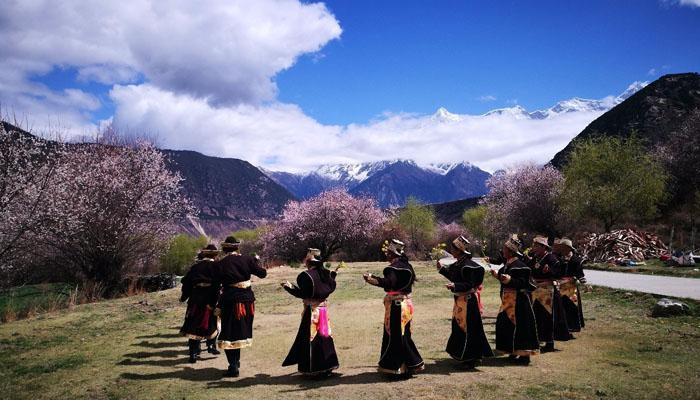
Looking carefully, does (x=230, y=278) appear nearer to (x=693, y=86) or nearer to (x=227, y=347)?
(x=227, y=347)

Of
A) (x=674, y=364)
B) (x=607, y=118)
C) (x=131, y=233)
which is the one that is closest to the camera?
(x=674, y=364)

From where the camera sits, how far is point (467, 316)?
25.7 feet

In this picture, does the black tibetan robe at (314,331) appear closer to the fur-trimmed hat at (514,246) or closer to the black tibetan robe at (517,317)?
the black tibetan robe at (517,317)

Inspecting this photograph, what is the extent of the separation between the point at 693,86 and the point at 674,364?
90524 millimetres

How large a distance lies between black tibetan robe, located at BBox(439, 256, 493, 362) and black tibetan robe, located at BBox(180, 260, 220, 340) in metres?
4.88

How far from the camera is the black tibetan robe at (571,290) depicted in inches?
388

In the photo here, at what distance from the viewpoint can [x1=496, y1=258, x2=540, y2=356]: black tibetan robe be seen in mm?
8016

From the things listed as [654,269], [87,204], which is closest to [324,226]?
[87,204]

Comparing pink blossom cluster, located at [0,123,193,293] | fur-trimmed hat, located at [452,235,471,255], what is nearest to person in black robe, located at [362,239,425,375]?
fur-trimmed hat, located at [452,235,471,255]

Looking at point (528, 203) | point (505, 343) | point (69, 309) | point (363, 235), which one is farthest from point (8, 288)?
point (528, 203)

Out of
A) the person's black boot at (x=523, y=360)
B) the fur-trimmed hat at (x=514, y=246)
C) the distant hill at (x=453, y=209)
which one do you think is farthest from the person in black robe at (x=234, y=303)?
the distant hill at (x=453, y=209)

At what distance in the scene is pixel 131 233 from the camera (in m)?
22.0

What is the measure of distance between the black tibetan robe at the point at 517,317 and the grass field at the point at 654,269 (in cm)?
1433

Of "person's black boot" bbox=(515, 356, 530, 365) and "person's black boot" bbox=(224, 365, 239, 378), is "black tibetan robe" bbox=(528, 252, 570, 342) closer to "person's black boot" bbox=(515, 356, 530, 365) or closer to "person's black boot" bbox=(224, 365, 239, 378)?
"person's black boot" bbox=(515, 356, 530, 365)
